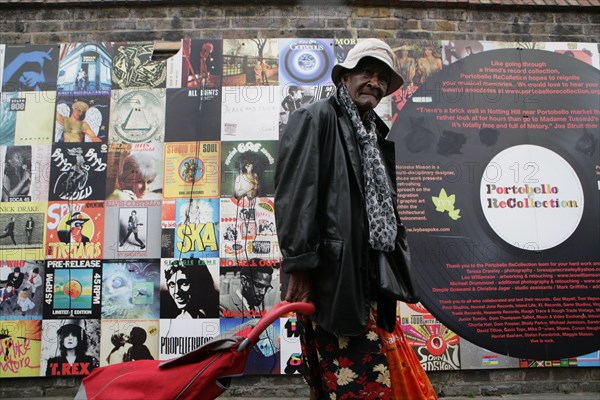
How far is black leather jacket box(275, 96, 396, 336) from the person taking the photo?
181cm

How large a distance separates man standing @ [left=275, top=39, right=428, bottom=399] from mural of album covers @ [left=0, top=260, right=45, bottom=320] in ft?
9.97

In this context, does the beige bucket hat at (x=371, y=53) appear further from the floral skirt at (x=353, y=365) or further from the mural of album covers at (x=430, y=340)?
the mural of album covers at (x=430, y=340)

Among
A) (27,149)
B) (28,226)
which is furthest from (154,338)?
(27,149)

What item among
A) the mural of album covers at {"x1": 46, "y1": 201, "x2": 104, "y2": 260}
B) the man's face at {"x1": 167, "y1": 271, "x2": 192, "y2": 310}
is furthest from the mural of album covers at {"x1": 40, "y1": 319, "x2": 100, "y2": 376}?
the man's face at {"x1": 167, "y1": 271, "x2": 192, "y2": 310}

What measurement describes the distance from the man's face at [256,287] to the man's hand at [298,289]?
213cm

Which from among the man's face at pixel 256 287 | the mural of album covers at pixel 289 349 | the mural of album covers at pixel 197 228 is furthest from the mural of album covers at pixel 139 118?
the mural of album covers at pixel 289 349

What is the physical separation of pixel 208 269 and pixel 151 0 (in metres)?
2.60

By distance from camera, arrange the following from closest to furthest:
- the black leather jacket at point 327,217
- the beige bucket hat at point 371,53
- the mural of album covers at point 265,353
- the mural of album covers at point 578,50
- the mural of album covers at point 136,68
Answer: the black leather jacket at point 327,217 → the beige bucket hat at point 371,53 → the mural of album covers at point 265,353 → the mural of album covers at point 136,68 → the mural of album covers at point 578,50

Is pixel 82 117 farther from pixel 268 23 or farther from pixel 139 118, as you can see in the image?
pixel 268 23

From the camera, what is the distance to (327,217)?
192 centimetres

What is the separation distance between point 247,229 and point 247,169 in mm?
534

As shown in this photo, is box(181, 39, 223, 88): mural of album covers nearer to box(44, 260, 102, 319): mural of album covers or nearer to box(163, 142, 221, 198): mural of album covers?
box(163, 142, 221, 198): mural of album covers

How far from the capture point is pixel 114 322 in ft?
13.0

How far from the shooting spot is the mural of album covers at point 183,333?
154 inches
